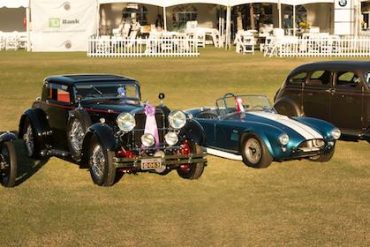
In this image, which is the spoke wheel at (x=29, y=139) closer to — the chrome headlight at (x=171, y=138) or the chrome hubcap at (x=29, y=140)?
the chrome hubcap at (x=29, y=140)

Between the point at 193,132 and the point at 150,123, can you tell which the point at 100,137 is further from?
the point at 193,132

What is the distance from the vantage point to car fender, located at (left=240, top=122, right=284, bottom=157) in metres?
9.07

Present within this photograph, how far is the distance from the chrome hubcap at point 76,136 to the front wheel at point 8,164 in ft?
3.11

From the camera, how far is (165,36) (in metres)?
33.3

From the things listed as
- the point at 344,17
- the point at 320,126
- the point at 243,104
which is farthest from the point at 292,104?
the point at 344,17

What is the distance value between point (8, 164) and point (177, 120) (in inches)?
83.4

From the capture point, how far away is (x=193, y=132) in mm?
8844

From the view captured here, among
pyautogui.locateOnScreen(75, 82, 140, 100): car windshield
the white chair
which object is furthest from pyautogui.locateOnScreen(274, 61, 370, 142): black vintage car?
the white chair

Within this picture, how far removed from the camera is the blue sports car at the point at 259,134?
359 inches

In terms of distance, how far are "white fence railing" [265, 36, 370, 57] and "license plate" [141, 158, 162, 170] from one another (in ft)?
80.8

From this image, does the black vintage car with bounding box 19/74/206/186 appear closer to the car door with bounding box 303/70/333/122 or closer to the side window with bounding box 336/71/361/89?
the car door with bounding box 303/70/333/122

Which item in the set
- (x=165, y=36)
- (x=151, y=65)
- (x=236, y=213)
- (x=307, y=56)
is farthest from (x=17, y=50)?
(x=236, y=213)

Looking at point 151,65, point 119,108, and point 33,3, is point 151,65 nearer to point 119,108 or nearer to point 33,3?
point 33,3

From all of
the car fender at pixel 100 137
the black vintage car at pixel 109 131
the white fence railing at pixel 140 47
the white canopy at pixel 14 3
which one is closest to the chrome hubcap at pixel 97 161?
the black vintage car at pixel 109 131
